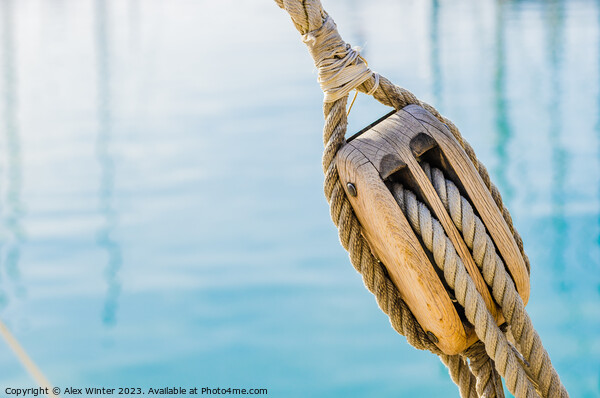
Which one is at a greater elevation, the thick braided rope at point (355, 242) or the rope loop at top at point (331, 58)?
the rope loop at top at point (331, 58)

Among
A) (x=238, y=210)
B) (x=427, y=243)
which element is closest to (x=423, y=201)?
(x=427, y=243)

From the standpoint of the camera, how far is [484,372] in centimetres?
108

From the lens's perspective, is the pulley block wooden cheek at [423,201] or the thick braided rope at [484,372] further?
the thick braided rope at [484,372]

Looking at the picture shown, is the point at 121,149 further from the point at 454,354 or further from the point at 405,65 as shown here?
the point at 454,354

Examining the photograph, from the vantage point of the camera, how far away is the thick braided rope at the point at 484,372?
108cm

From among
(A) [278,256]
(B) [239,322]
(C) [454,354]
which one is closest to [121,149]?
(A) [278,256]

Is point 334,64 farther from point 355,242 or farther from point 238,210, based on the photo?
point 238,210

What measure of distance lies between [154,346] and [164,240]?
0.93 m

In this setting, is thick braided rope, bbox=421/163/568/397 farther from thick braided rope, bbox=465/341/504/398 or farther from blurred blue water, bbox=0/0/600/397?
blurred blue water, bbox=0/0/600/397

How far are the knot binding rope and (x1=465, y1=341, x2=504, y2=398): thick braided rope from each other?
11mm

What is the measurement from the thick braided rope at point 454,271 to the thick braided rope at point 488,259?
31 millimetres

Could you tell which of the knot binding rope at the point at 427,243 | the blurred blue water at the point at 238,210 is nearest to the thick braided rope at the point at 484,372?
the knot binding rope at the point at 427,243

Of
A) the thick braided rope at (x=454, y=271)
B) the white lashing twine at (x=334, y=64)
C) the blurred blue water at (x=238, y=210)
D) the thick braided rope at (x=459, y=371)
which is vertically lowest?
the blurred blue water at (x=238, y=210)

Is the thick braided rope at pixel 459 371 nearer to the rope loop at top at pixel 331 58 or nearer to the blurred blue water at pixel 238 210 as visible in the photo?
the rope loop at top at pixel 331 58
